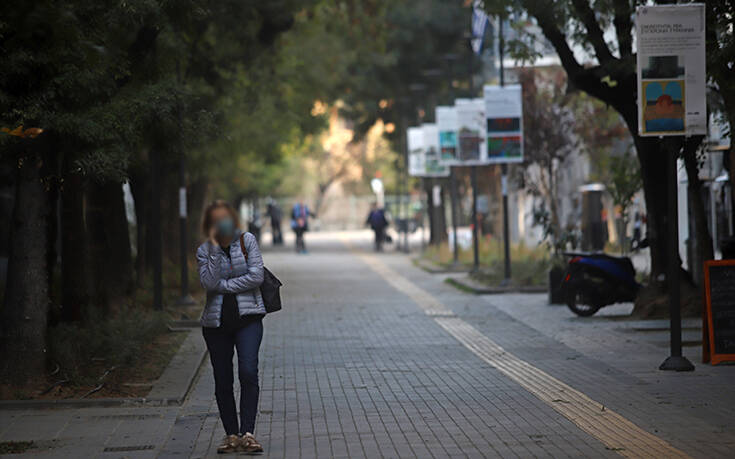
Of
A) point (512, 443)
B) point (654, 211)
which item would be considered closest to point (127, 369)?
point (512, 443)

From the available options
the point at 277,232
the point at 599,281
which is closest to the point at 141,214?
the point at 599,281

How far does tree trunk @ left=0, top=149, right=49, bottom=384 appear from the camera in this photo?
10.8 meters

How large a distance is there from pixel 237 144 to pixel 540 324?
1291cm

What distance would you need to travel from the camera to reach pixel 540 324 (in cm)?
1733

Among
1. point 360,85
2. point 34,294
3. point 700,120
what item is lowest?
point 34,294

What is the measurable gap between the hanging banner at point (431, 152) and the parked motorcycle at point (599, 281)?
14.2 meters

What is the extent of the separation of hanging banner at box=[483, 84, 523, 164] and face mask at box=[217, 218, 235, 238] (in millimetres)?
15974

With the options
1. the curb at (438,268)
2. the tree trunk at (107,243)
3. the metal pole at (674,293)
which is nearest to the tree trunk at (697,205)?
the metal pole at (674,293)

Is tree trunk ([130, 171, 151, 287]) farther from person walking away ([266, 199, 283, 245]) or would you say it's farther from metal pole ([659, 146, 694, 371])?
person walking away ([266, 199, 283, 245])

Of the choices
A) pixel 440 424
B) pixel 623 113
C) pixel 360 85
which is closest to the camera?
pixel 440 424

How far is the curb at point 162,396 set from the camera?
33.4ft

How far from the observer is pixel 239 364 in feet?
26.5

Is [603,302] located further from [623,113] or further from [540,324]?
[623,113]

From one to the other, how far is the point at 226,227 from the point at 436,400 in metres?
3.13
